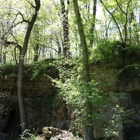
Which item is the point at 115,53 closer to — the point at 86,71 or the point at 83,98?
the point at 86,71

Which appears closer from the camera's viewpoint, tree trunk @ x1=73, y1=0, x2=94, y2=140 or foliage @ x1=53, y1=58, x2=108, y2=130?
foliage @ x1=53, y1=58, x2=108, y2=130

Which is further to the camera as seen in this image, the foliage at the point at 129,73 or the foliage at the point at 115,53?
the foliage at the point at 129,73

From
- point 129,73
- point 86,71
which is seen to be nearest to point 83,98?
point 86,71

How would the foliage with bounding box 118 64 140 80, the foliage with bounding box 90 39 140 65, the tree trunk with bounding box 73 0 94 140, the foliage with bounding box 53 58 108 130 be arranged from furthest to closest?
the foliage with bounding box 118 64 140 80
the foliage with bounding box 90 39 140 65
the tree trunk with bounding box 73 0 94 140
the foliage with bounding box 53 58 108 130

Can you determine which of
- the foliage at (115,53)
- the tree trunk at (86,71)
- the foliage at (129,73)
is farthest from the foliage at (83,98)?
the foliage at (129,73)

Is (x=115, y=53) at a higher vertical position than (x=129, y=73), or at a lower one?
higher

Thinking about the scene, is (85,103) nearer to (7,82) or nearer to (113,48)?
(113,48)

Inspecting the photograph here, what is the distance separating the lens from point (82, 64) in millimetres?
8281

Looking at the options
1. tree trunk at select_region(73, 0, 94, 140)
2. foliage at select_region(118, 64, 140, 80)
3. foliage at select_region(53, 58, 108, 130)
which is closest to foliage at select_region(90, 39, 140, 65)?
foliage at select_region(118, 64, 140, 80)

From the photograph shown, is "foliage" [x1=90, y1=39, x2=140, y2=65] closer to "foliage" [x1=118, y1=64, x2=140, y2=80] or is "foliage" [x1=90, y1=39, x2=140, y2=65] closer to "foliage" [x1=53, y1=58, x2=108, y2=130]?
"foliage" [x1=118, y1=64, x2=140, y2=80]

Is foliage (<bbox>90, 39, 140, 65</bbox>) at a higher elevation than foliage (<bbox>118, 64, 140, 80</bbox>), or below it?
higher

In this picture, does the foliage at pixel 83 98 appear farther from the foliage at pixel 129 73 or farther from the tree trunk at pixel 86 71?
the foliage at pixel 129 73

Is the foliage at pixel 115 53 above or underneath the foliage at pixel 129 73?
above

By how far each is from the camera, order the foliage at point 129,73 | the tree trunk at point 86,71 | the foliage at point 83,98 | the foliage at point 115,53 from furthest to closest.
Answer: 1. the foliage at point 129,73
2. the foliage at point 115,53
3. the tree trunk at point 86,71
4. the foliage at point 83,98
